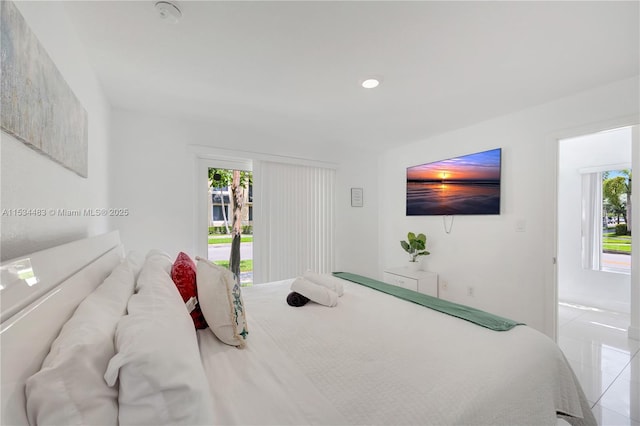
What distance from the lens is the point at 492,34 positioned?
153cm

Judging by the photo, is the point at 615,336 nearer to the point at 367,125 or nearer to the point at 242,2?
the point at 367,125

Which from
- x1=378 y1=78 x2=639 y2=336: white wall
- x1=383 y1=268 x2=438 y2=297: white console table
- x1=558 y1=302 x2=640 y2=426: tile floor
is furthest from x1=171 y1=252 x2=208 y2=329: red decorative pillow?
x1=378 y1=78 x2=639 y2=336: white wall

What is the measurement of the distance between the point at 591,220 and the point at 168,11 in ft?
18.0

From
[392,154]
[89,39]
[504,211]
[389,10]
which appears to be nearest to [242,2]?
[389,10]

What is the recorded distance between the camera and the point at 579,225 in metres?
3.95

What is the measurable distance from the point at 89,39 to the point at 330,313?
2.17 m

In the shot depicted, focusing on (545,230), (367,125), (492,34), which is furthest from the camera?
(367,125)

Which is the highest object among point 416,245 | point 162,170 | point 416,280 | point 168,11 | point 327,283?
point 168,11

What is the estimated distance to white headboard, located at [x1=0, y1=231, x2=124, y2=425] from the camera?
0.51 meters

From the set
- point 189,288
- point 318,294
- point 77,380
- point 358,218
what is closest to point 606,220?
point 358,218

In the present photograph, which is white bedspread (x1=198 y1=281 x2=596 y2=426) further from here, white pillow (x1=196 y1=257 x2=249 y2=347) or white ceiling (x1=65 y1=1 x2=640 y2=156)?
white ceiling (x1=65 y1=1 x2=640 y2=156)

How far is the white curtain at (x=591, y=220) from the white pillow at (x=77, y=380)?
5.44 meters

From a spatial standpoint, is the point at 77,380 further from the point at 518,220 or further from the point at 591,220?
the point at 591,220

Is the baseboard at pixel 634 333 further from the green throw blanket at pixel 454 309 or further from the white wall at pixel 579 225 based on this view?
the green throw blanket at pixel 454 309
